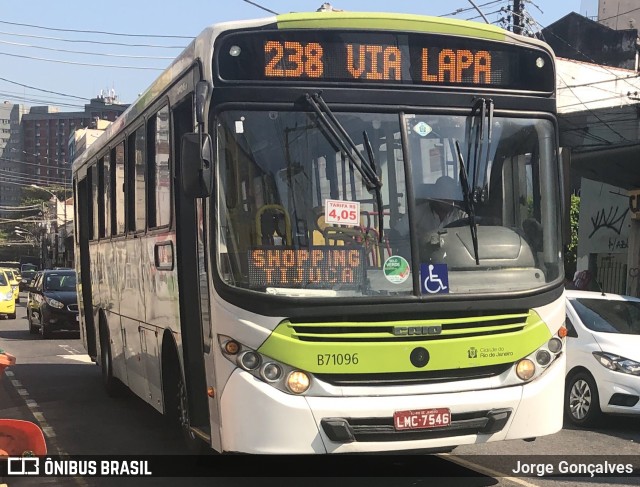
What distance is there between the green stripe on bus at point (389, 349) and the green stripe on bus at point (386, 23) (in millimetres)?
2071

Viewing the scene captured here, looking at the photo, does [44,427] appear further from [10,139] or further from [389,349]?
[10,139]

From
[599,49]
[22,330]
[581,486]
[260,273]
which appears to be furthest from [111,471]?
[599,49]

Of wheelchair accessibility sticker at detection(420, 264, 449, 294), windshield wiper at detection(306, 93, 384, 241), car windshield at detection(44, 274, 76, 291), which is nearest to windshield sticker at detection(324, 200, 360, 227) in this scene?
windshield wiper at detection(306, 93, 384, 241)

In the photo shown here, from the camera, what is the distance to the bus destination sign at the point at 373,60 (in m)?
5.86

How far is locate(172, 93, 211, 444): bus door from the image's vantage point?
6203mm

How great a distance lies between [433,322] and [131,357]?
171 inches

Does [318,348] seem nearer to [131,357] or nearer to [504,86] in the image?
[504,86]

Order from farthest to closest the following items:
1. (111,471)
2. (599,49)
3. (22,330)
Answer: (599,49)
(22,330)
(111,471)

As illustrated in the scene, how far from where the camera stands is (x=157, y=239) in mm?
7359

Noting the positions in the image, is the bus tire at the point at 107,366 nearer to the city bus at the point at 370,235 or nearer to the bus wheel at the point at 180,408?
the bus wheel at the point at 180,408

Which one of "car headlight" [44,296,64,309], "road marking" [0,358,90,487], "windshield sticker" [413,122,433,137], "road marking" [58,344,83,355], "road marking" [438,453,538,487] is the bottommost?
"road marking" [438,453,538,487]

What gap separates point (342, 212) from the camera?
5.67 metres

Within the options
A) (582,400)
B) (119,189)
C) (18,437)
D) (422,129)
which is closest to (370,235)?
(422,129)

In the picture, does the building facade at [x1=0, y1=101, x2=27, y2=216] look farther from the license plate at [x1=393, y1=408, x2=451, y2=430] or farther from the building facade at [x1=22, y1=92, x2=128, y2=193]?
the license plate at [x1=393, y1=408, x2=451, y2=430]
